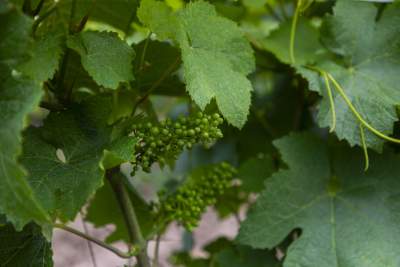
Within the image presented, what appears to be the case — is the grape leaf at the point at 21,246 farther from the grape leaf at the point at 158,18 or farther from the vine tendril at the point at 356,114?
the vine tendril at the point at 356,114

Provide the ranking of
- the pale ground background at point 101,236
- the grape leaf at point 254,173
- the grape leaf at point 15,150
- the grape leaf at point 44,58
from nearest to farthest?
the grape leaf at point 15,150 → the grape leaf at point 44,58 → the grape leaf at point 254,173 → the pale ground background at point 101,236

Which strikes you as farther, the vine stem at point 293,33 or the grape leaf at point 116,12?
the vine stem at point 293,33

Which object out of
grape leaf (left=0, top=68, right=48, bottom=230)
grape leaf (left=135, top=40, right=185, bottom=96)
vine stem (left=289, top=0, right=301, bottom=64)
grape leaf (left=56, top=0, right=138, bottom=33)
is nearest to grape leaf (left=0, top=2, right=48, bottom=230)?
grape leaf (left=0, top=68, right=48, bottom=230)

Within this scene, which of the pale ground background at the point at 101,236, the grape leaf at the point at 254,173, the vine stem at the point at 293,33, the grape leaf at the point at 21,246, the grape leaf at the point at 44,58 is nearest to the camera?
the grape leaf at the point at 44,58

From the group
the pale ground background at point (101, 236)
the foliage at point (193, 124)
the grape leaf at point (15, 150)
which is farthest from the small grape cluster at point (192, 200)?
the pale ground background at point (101, 236)

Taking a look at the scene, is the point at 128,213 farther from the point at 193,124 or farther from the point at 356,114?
the point at 356,114

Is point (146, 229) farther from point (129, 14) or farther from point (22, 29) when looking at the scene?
point (22, 29)
